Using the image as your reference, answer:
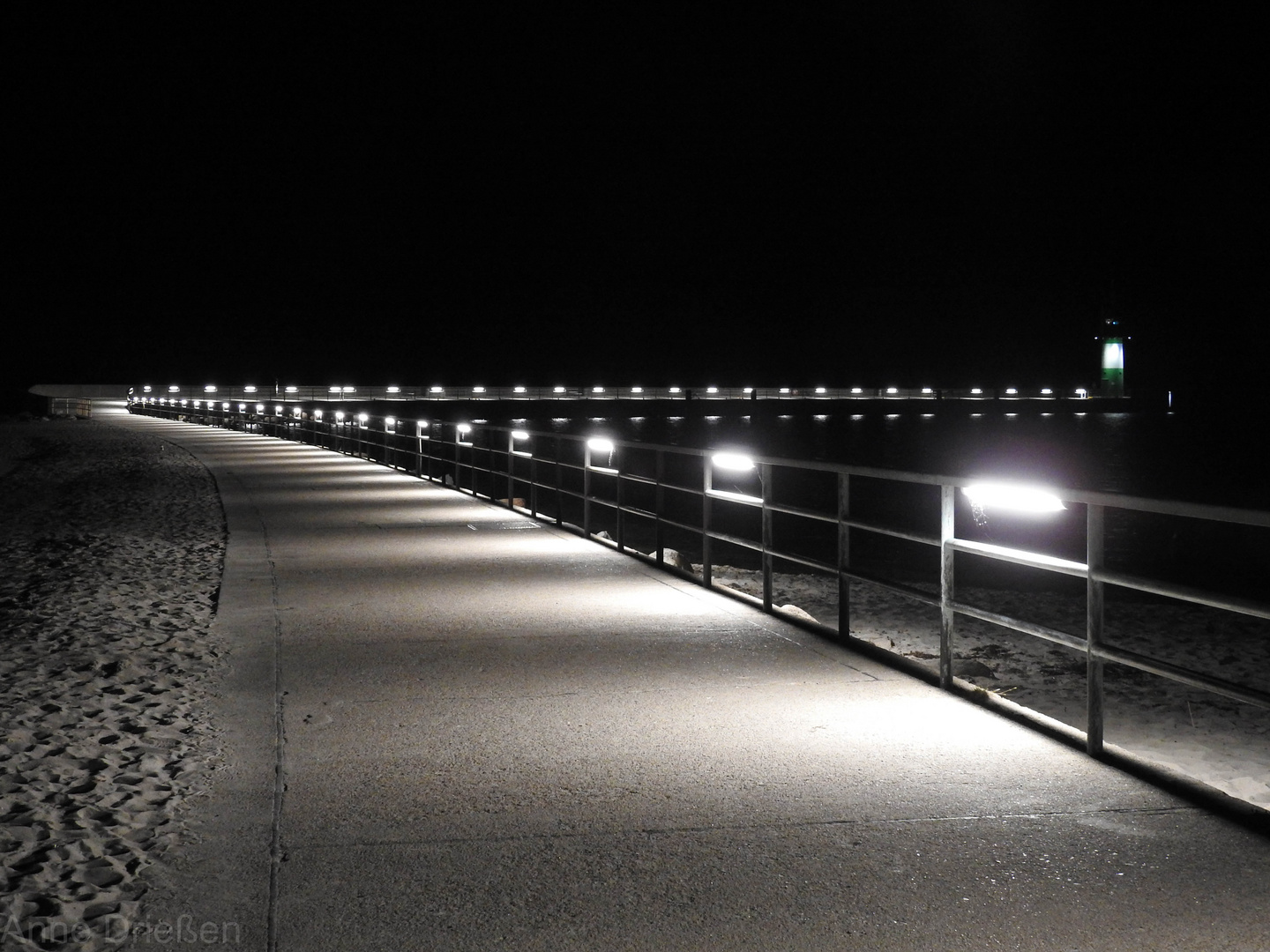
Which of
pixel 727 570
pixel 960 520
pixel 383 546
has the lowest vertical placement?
pixel 960 520

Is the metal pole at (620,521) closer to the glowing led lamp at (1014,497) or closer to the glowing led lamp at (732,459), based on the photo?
the glowing led lamp at (732,459)

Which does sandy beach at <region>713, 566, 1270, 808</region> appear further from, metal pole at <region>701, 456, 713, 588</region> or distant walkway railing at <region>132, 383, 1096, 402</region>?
distant walkway railing at <region>132, 383, 1096, 402</region>

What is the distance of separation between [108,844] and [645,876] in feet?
6.55

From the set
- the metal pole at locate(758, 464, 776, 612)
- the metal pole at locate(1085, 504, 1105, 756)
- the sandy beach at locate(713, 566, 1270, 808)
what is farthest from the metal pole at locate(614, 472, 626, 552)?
the metal pole at locate(1085, 504, 1105, 756)

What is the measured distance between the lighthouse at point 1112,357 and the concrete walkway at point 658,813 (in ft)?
560

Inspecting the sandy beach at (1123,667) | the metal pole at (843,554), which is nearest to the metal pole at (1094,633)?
the metal pole at (843,554)

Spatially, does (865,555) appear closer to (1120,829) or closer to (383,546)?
(383,546)

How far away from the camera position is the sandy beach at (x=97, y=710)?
4.32 metres

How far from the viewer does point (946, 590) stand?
7.62 meters

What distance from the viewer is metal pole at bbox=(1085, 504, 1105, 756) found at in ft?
19.5

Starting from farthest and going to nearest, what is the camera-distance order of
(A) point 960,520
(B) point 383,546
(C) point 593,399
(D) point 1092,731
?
(C) point 593,399
(A) point 960,520
(B) point 383,546
(D) point 1092,731

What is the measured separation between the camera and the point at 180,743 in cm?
622

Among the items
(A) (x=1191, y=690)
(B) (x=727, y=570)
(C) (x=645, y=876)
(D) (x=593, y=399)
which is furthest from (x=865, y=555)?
(D) (x=593, y=399)

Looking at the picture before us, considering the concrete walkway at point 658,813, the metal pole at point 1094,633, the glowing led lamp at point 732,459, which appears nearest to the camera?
the concrete walkway at point 658,813
